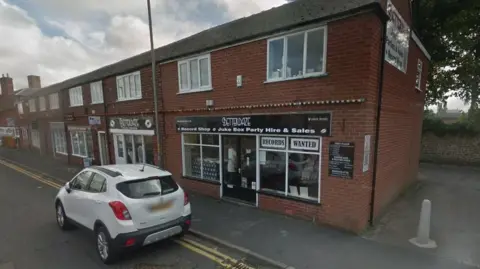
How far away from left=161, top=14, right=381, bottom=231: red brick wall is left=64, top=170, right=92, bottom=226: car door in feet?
14.1

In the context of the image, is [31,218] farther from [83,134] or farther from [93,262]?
[83,134]

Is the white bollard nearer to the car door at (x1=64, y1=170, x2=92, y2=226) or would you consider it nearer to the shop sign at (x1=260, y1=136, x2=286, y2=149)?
the shop sign at (x1=260, y1=136, x2=286, y2=149)

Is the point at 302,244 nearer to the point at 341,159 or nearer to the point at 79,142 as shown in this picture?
the point at 341,159

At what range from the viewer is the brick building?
5562mm

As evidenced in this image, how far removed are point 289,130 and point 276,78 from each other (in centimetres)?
144

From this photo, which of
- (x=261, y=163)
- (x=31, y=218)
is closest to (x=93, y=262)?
(x=31, y=218)

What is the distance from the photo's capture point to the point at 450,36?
13719 mm

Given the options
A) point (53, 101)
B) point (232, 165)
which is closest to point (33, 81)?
point (53, 101)

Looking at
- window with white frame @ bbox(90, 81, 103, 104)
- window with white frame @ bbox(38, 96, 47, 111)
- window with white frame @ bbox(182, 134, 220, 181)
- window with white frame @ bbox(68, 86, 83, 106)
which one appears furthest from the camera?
window with white frame @ bbox(38, 96, 47, 111)

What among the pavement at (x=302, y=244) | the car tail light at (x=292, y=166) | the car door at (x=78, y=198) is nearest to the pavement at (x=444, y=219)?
the pavement at (x=302, y=244)

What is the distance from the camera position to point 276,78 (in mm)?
6711

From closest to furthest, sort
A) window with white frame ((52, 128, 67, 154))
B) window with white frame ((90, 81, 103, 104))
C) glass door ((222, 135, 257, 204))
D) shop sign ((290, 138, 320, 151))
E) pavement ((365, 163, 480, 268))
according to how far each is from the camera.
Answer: pavement ((365, 163, 480, 268)) < shop sign ((290, 138, 320, 151)) < glass door ((222, 135, 257, 204)) < window with white frame ((90, 81, 103, 104)) < window with white frame ((52, 128, 67, 154))

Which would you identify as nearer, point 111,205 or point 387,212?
point 111,205

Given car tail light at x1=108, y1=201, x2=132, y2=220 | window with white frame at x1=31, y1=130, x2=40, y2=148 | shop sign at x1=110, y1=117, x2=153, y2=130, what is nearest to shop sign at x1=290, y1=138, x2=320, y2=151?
car tail light at x1=108, y1=201, x2=132, y2=220
